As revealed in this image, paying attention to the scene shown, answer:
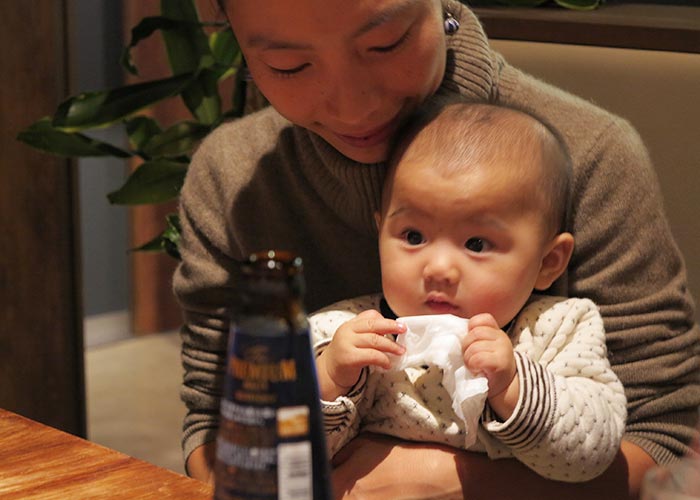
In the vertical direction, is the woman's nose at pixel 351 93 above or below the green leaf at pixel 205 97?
above

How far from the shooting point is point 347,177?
1.56 m

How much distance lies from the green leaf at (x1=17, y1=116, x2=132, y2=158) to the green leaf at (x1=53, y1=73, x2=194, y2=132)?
0.07 meters

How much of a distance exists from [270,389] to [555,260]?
2.77ft

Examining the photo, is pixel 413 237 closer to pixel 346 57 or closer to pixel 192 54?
pixel 346 57

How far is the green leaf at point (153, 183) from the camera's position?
2500 mm

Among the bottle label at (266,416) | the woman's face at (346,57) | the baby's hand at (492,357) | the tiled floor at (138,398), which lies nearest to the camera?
the bottle label at (266,416)

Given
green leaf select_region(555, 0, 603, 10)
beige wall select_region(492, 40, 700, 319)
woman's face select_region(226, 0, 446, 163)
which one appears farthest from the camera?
green leaf select_region(555, 0, 603, 10)

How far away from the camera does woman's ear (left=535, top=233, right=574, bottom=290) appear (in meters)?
1.45

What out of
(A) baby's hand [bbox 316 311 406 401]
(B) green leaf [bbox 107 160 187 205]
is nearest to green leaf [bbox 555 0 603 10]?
(B) green leaf [bbox 107 160 187 205]

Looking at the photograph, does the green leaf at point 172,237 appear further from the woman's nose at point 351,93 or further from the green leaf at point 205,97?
the woman's nose at point 351,93

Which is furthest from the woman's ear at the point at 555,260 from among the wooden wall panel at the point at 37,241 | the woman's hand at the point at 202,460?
the wooden wall panel at the point at 37,241

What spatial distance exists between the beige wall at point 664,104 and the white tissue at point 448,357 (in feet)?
2.17

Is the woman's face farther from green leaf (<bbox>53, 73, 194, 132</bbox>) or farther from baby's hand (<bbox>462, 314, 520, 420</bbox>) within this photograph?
green leaf (<bbox>53, 73, 194, 132</bbox>)

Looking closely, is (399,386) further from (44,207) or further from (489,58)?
(44,207)
